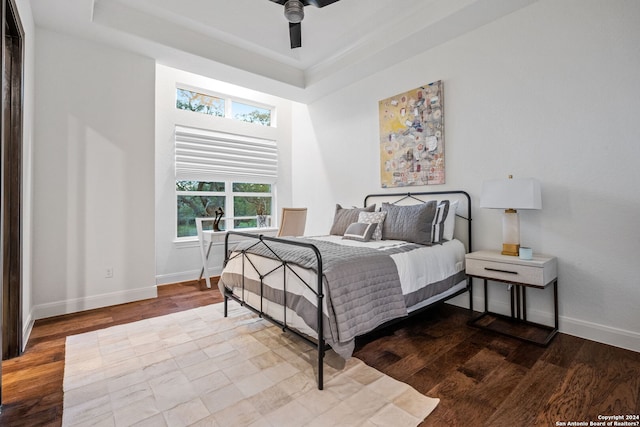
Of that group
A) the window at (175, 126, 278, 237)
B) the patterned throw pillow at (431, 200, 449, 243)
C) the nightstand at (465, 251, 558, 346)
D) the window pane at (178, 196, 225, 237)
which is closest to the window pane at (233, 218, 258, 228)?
the window at (175, 126, 278, 237)

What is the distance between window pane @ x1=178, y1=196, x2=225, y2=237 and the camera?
14.8 feet

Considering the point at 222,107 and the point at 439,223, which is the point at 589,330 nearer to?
the point at 439,223

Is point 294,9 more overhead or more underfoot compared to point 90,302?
more overhead

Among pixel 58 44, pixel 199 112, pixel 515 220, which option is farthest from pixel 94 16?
pixel 515 220

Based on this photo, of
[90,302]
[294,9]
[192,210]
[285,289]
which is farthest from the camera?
[192,210]

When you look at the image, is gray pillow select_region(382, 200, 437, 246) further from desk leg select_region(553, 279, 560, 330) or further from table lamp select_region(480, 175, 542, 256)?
desk leg select_region(553, 279, 560, 330)

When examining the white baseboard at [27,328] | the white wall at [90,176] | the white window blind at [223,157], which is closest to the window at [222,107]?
the white window blind at [223,157]

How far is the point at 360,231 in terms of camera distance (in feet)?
10.1

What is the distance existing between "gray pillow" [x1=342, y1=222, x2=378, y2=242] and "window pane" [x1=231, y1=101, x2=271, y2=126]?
306cm

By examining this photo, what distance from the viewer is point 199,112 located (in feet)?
15.1

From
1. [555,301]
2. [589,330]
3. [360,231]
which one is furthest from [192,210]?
[589,330]

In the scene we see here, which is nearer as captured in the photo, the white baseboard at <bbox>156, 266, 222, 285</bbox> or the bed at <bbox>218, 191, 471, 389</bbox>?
the bed at <bbox>218, 191, 471, 389</bbox>

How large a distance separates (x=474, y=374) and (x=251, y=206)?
13.7 feet

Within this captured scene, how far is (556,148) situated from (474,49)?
128cm
